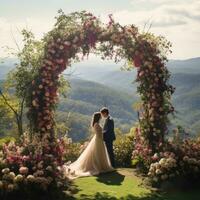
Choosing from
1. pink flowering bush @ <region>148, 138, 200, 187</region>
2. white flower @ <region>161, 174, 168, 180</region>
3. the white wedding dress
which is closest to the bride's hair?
the white wedding dress

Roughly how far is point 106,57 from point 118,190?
5.08m

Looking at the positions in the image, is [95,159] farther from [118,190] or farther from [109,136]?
[118,190]

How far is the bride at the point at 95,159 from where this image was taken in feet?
55.3

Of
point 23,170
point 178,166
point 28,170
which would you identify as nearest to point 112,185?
point 178,166

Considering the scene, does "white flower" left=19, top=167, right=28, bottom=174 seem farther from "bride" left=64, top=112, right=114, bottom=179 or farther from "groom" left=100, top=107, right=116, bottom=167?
"groom" left=100, top=107, right=116, bottom=167

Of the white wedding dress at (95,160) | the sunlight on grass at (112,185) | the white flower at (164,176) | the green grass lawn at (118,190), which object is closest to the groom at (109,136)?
the white wedding dress at (95,160)

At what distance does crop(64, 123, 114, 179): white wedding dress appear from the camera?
1686 centimetres

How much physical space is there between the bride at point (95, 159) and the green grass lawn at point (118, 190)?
2.81ft

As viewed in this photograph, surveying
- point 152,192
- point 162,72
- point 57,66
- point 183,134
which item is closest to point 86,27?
point 57,66

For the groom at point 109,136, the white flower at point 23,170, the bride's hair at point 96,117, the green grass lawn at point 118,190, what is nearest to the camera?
the white flower at point 23,170

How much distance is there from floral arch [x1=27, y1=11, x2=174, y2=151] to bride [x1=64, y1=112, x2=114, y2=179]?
79.4 inches

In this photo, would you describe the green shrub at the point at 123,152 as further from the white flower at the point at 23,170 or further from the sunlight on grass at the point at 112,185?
the white flower at the point at 23,170

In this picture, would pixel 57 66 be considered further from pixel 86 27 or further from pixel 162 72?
pixel 162 72

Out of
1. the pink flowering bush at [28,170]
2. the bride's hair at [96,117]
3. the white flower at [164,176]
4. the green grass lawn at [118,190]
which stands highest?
the bride's hair at [96,117]
